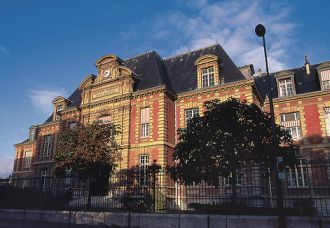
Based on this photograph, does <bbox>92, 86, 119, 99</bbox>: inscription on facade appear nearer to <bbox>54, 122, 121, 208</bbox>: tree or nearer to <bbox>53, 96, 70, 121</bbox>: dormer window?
<bbox>53, 96, 70, 121</bbox>: dormer window

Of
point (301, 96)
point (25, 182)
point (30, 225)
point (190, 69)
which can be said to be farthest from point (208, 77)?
point (30, 225)

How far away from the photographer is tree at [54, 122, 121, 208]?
17844 millimetres

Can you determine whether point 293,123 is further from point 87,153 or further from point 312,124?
point 87,153

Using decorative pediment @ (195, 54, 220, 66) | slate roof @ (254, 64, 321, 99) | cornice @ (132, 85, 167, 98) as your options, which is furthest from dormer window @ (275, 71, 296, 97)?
cornice @ (132, 85, 167, 98)

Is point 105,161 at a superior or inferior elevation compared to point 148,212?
superior

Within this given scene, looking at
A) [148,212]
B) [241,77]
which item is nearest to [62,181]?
[148,212]

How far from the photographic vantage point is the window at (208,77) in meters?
25.9

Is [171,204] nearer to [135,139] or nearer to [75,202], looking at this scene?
[75,202]

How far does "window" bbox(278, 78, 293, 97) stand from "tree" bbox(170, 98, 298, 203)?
13.0m

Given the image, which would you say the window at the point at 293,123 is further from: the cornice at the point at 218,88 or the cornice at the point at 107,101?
the cornice at the point at 107,101

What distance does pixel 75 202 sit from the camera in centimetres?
1612

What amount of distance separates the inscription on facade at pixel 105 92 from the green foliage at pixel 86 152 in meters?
8.62

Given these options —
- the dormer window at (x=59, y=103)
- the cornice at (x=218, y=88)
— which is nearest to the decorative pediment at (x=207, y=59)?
the cornice at (x=218, y=88)

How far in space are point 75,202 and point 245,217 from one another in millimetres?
9442
